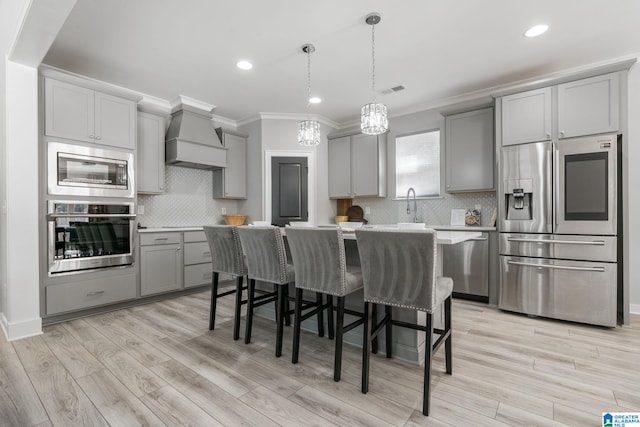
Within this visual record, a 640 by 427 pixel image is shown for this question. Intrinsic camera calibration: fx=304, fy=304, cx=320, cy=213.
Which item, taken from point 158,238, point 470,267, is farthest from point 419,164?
point 158,238

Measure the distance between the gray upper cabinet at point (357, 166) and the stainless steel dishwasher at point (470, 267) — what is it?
1.47 metres

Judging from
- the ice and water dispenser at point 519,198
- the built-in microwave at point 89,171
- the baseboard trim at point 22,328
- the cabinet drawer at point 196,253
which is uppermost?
the built-in microwave at point 89,171

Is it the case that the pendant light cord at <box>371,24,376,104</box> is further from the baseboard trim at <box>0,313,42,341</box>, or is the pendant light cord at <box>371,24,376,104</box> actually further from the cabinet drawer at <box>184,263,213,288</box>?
the baseboard trim at <box>0,313,42,341</box>

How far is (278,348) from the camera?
Result: 225 centimetres

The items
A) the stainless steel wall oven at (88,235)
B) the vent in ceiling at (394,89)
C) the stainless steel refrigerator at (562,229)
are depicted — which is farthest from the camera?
the vent in ceiling at (394,89)

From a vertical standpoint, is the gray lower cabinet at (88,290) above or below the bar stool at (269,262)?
below

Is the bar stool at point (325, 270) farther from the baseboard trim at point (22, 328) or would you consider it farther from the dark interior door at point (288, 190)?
the dark interior door at point (288, 190)

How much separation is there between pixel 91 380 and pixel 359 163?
4.07m

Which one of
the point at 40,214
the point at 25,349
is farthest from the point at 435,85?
the point at 25,349

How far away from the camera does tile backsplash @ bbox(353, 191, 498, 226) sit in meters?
4.02

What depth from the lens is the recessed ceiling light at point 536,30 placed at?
8.54ft

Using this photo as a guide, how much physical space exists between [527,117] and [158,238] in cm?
442

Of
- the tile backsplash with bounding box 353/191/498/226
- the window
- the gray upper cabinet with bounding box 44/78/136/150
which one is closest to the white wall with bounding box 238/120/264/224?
the tile backsplash with bounding box 353/191/498/226
